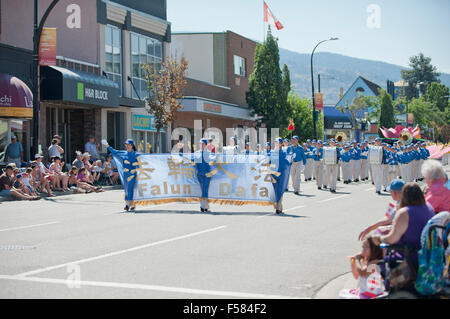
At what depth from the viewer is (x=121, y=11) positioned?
35938 millimetres

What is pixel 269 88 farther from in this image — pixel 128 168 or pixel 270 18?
pixel 128 168

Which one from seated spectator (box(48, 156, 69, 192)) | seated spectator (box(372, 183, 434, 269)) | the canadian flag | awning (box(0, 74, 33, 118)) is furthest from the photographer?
the canadian flag

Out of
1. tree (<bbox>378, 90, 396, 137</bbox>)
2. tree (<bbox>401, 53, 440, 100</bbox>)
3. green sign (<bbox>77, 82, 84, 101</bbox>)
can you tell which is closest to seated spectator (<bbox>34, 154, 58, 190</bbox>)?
green sign (<bbox>77, 82, 84, 101</bbox>)

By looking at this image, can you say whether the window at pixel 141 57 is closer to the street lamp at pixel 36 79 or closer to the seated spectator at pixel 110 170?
the seated spectator at pixel 110 170

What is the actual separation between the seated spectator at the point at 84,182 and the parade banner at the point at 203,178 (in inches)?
319

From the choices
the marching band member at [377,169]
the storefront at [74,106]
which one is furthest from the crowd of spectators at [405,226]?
the storefront at [74,106]

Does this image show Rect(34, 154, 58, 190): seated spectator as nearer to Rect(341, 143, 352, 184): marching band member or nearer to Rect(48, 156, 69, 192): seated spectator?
Rect(48, 156, 69, 192): seated spectator

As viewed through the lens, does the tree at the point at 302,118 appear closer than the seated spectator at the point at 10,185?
No

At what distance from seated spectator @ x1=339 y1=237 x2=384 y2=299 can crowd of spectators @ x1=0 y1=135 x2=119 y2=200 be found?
15.9 metres

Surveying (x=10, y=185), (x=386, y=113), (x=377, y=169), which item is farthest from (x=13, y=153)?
(x=386, y=113)

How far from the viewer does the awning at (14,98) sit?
2466cm

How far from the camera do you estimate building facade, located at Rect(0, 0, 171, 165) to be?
95.4 ft

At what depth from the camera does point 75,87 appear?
1148 inches
